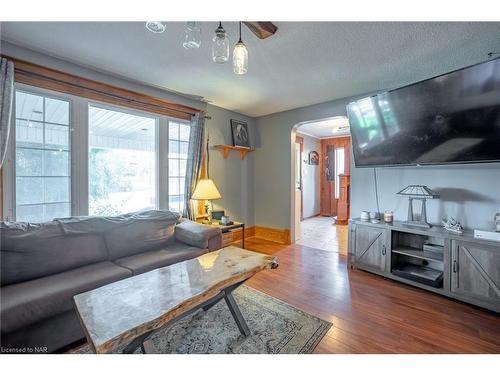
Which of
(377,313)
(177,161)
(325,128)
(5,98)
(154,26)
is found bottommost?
(377,313)

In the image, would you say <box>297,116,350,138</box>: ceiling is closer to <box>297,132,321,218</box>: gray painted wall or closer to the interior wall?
<box>297,132,321,218</box>: gray painted wall

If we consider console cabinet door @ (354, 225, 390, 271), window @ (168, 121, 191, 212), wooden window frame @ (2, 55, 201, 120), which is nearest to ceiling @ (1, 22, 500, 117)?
wooden window frame @ (2, 55, 201, 120)

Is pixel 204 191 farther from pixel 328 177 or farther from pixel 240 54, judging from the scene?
pixel 328 177

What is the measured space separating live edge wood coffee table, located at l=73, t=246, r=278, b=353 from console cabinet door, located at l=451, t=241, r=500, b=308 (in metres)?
1.82

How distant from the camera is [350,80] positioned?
9.04ft

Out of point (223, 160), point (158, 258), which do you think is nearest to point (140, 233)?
point (158, 258)

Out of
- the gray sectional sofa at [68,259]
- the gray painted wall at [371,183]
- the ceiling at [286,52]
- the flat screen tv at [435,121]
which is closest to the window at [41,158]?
the gray sectional sofa at [68,259]

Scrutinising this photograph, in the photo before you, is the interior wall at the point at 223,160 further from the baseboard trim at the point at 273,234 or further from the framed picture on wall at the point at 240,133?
the baseboard trim at the point at 273,234

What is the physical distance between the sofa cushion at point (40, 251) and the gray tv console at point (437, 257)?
2.97 metres

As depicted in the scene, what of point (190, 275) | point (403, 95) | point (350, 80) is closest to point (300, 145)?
point (350, 80)

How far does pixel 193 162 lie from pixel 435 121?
2.94m

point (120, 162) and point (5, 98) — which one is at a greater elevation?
point (5, 98)

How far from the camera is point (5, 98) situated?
1934 millimetres

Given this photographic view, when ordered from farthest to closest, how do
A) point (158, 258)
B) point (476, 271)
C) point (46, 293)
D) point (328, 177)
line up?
1. point (328, 177)
2. point (158, 258)
3. point (476, 271)
4. point (46, 293)
